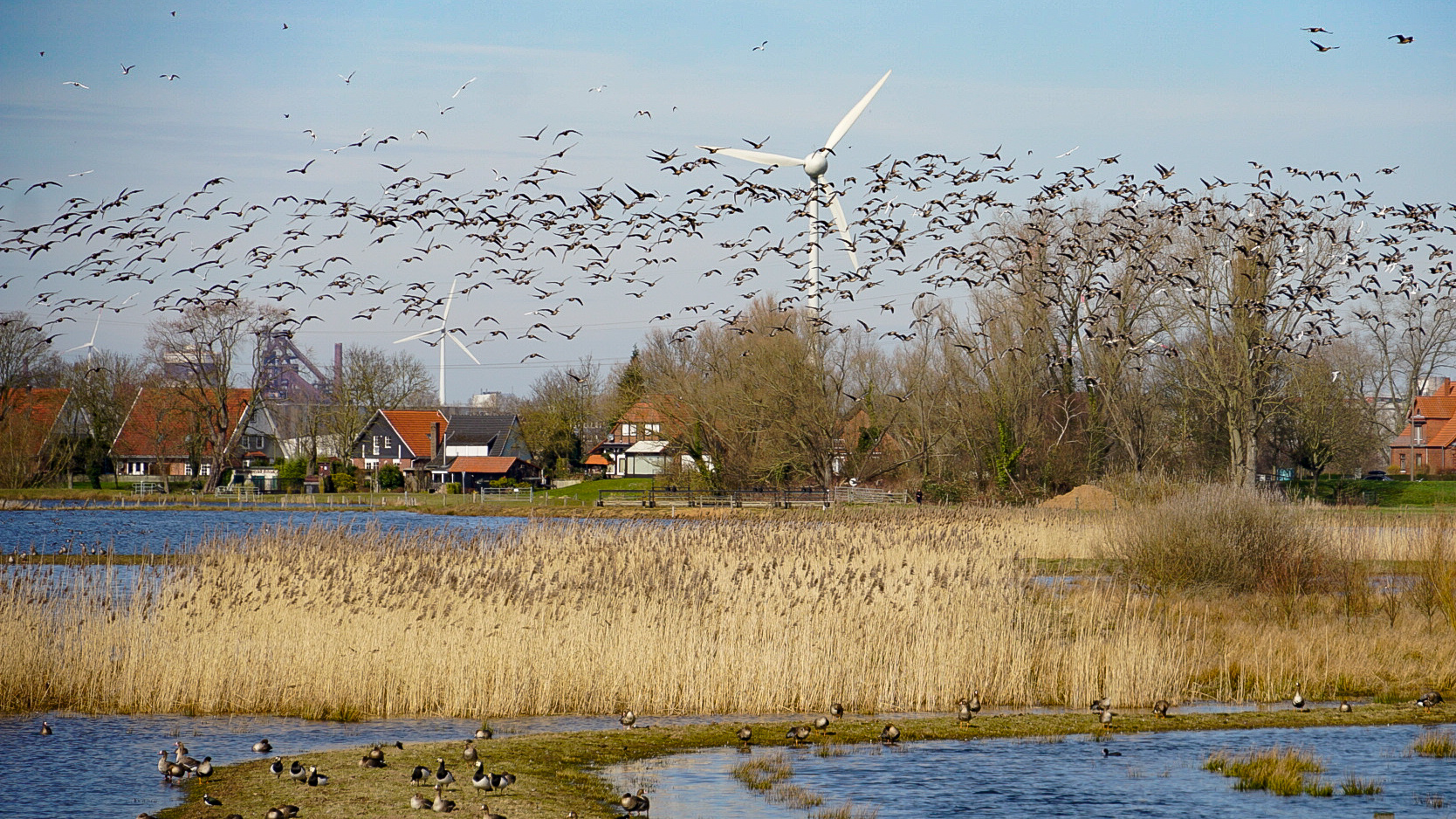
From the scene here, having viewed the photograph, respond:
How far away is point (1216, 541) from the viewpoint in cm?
2306

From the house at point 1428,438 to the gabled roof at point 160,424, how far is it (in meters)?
83.6

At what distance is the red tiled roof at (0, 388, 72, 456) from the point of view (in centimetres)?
6719

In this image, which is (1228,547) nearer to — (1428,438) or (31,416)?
(31,416)

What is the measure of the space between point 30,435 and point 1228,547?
213ft

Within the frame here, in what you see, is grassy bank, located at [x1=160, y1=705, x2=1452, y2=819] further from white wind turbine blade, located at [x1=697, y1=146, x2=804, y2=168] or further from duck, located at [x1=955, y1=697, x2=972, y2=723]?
white wind turbine blade, located at [x1=697, y1=146, x2=804, y2=168]

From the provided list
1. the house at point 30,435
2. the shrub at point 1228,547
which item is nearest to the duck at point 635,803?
the shrub at point 1228,547

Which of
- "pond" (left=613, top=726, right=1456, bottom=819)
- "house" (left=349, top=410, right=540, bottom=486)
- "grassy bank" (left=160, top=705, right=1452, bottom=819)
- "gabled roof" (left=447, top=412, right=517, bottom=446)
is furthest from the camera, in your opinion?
"gabled roof" (left=447, top=412, right=517, bottom=446)

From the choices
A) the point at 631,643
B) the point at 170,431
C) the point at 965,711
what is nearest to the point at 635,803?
the point at 631,643

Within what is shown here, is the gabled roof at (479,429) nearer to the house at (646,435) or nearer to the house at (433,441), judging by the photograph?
A: the house at (433,441)

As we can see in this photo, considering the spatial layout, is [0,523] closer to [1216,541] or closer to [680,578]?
[680,578]

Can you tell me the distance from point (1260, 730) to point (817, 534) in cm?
1122

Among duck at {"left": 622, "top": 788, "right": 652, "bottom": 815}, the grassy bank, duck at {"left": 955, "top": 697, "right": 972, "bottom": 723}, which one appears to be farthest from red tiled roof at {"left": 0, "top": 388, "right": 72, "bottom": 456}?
duck at {"left": 622, "top": 788, "right": 652, "bottom": 815}

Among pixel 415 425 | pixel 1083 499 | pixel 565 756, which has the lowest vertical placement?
pixel 565 756

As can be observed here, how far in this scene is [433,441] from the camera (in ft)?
342
